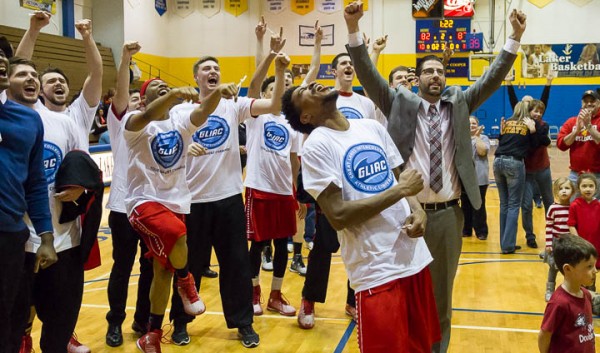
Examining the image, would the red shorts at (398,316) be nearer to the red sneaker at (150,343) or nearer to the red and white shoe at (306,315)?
the red sneaker at (150,343)

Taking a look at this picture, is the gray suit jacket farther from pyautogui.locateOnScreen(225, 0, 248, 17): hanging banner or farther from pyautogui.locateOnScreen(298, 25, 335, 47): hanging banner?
pyautogui.locateOnScreen(225, 0, 248, 17): hanging banner

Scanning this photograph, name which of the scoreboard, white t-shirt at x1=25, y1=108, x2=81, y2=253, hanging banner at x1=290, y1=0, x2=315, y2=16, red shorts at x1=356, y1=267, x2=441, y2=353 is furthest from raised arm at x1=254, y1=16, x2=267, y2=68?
hanging banner at x1=290, y1=0, x2=315, y2=16

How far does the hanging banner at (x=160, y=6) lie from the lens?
24.6 m

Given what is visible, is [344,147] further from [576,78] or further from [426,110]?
[576,78]


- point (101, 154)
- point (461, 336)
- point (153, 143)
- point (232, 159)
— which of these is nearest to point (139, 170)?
point (153, 143)

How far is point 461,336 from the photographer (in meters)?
5.28

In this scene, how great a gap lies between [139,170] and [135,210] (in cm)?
27

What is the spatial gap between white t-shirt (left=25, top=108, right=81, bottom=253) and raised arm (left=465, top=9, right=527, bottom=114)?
8.38ft

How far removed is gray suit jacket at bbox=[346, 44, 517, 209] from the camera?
13.4 ft

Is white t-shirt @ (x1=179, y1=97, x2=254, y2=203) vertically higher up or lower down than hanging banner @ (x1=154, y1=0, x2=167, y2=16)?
lower down

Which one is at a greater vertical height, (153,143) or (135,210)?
(153,143)

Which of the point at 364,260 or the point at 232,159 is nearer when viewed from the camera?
the point at 364,260

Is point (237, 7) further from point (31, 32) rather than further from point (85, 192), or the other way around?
point (85, 192)

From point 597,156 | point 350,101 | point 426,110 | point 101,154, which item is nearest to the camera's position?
point 426,110
